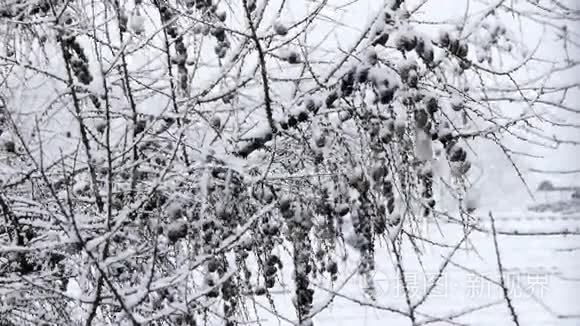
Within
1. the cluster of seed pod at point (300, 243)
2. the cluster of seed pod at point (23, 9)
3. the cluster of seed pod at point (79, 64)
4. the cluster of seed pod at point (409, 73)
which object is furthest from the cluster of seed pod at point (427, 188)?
the cluster of seed pod at point (23, 9)

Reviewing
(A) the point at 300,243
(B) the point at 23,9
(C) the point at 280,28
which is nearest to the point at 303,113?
(C) the point at 280,28

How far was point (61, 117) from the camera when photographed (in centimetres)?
284

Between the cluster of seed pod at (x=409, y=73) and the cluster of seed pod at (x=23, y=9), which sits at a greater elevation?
the cluster of seed pod at (x=23, y=9)

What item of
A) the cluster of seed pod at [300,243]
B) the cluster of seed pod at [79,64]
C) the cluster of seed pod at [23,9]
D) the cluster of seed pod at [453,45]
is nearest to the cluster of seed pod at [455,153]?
the cluster of seed pod at [453,45]

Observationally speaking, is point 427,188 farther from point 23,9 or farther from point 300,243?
point 23,9

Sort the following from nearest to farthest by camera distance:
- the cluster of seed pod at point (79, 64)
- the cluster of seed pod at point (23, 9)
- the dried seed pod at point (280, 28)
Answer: the dried seed pod at point (280, 28) < the cluster of seed pod at point (79, 64) < the cluster of seed pod at point (23, 9)

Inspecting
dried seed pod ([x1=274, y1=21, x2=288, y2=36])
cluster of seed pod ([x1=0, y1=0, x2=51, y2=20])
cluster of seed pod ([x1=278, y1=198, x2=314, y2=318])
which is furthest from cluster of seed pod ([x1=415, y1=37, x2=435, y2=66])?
cluster of seed pod ([x1=0, y1=0, x2=51, y2=20])

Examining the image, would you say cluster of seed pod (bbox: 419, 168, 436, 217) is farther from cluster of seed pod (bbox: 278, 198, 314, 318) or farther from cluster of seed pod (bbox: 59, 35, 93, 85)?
cluster of seed pod (bbox: 59, 35, 93, 85)

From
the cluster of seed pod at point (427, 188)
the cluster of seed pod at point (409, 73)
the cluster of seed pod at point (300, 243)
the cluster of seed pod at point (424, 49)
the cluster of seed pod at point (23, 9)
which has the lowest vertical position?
the cluster of seed pod at point (300, 243)

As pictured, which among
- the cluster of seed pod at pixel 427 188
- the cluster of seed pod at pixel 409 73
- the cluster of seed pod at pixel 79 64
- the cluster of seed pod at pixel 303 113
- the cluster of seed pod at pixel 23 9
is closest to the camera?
the cluster of seed pod at pixel 409 73

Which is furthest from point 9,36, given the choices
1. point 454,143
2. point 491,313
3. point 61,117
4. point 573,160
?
point 491,313

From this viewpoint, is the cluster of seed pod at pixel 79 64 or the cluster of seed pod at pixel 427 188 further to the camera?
the cluster of seed pod at pixel 79 64

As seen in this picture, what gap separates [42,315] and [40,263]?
218 mm

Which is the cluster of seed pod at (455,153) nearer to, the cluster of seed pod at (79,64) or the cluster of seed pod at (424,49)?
the cluster of seed pod at (424,49)
